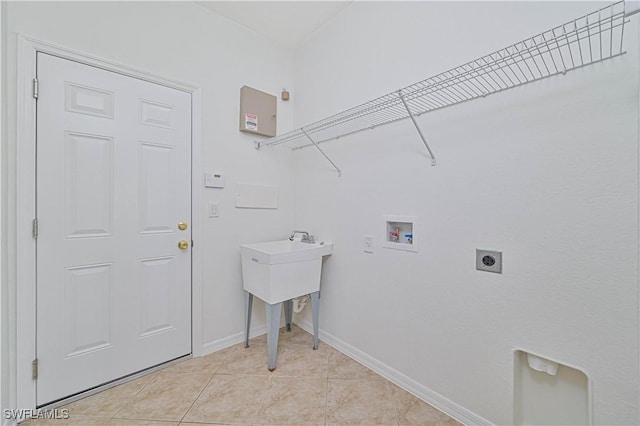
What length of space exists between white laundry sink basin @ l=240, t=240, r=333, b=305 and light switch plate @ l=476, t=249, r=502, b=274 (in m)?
1.06

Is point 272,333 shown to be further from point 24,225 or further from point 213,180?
point 24,225

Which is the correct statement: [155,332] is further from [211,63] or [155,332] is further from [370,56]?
[370,56]

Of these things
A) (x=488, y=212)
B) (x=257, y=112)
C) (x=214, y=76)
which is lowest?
(x=488, y=212)

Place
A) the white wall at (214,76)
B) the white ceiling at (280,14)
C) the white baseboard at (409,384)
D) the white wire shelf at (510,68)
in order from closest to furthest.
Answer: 1. the white wire shelf at (510,68)
2. the white baseboard at (409,384)
3. the white wall at (214,76)
4. the white ceiling at (280,14)

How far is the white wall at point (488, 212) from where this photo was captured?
0.99 meters

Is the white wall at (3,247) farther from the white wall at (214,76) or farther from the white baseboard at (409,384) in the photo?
the white baseboard at (409,384)

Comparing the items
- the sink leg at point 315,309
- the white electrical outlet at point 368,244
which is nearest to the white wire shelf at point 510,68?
the white electrical outlet at point 368,244

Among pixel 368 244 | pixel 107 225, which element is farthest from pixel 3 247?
pixel 368 244

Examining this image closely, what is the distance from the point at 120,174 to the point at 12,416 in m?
1.37

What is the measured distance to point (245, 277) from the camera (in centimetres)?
209

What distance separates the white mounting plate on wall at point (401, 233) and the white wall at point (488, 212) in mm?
50

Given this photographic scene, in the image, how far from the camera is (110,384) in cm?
164

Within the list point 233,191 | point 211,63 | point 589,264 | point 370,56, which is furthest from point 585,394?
point 211,63

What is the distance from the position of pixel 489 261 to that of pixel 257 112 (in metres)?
2.01
